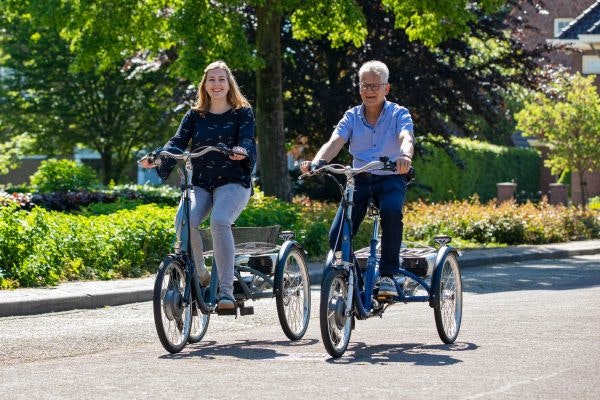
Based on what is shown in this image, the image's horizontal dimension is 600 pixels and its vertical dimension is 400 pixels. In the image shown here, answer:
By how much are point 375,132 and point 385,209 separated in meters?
0.54

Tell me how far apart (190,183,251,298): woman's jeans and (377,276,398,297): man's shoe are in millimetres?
1038

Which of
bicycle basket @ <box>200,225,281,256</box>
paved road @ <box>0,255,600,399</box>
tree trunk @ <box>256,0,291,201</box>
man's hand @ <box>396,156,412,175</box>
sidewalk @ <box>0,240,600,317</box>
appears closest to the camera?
paved road @ <box>0,255,600,399</box>

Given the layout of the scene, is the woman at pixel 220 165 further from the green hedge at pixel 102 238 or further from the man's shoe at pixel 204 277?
the green hedge at pixel 102 238

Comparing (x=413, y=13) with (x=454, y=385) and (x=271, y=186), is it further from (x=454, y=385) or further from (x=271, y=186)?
(x=454, y=385)

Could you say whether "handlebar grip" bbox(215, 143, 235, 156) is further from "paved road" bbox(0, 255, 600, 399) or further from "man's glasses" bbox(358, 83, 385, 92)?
"paved road" bbox(0, 255, 600, 399)

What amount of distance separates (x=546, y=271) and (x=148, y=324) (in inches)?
331

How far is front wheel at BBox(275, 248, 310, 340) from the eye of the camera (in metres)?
9.47

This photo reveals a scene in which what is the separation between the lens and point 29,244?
45.6 feet

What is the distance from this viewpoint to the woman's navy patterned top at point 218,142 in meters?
9.31

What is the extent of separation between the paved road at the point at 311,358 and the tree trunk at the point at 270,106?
9295 millimetres

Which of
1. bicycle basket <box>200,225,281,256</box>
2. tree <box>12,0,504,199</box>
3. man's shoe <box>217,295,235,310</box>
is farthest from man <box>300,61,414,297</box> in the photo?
tree <box>12,0,504,199</box>

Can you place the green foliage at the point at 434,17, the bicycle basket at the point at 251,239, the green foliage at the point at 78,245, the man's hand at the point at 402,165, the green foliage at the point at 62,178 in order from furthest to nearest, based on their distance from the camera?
the green foliage at the point at 62,178 → the green foliage at the point at 434,17 → the green foliage at the point at 78,245 → the bicycle basket at the point at 251,239 → the man's hand at the point at 402,165

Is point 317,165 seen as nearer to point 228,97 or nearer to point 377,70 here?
point 377,70

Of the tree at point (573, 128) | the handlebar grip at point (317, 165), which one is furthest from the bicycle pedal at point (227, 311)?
the tree at point (573, 128)
